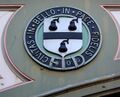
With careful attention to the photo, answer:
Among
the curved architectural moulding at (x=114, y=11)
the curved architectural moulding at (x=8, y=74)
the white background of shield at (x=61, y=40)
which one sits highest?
the curved architectural moulding at (x=114, y=11)

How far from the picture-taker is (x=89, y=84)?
1048 cm

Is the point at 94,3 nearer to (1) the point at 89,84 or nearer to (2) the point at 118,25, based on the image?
(2) the point at 118,25

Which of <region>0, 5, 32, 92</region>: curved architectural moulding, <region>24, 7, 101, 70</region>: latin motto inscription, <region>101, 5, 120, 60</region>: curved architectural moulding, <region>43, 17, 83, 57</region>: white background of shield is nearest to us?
<region>0, 5, 32, 92</region>: curved architectural moulding

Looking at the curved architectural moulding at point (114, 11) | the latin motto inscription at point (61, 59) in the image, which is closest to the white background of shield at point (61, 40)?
the latin motto inscription at point (61, 59)

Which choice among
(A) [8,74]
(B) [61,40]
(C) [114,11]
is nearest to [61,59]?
(B) [61,40]

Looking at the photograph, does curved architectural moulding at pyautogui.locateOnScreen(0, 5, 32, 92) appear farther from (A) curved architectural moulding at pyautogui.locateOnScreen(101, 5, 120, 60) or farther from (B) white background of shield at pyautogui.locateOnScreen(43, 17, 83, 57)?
(A) curved architectural moulding at pyautogui.locateOnScreen(101, 5, 120, 60)

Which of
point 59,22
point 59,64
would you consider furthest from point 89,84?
point 59,22

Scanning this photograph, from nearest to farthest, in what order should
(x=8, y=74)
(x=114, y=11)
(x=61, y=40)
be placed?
1. (x=8, y=74)
2. (x=61, y=40)
3. (x=114, y=11)

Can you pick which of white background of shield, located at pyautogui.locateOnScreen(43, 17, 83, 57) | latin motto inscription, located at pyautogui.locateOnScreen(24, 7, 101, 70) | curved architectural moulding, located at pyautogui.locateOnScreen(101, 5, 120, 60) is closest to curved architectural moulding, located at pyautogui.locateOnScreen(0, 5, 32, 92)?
latin motto inscription, located at pyautogui.locateOnScreen(24, 7, 101, 70)

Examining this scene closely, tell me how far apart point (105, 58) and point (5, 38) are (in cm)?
162

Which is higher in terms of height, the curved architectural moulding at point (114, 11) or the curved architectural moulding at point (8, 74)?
the curved architectural moulding at point (114, 11)

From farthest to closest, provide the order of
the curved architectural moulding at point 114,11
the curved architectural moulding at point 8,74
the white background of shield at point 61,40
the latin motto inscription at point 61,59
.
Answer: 1. the curved architectural moulding at point 114,11
2. the white background of shield at point 61,40
3. the latin motto inscription at point 61,59
4. the curved architectural moulding at point 8,74

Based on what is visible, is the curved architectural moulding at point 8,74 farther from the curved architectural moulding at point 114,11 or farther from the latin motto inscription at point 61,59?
the curved architectural moulding at point 114,11

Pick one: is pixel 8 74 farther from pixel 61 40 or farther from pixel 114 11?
pixel 114 11
